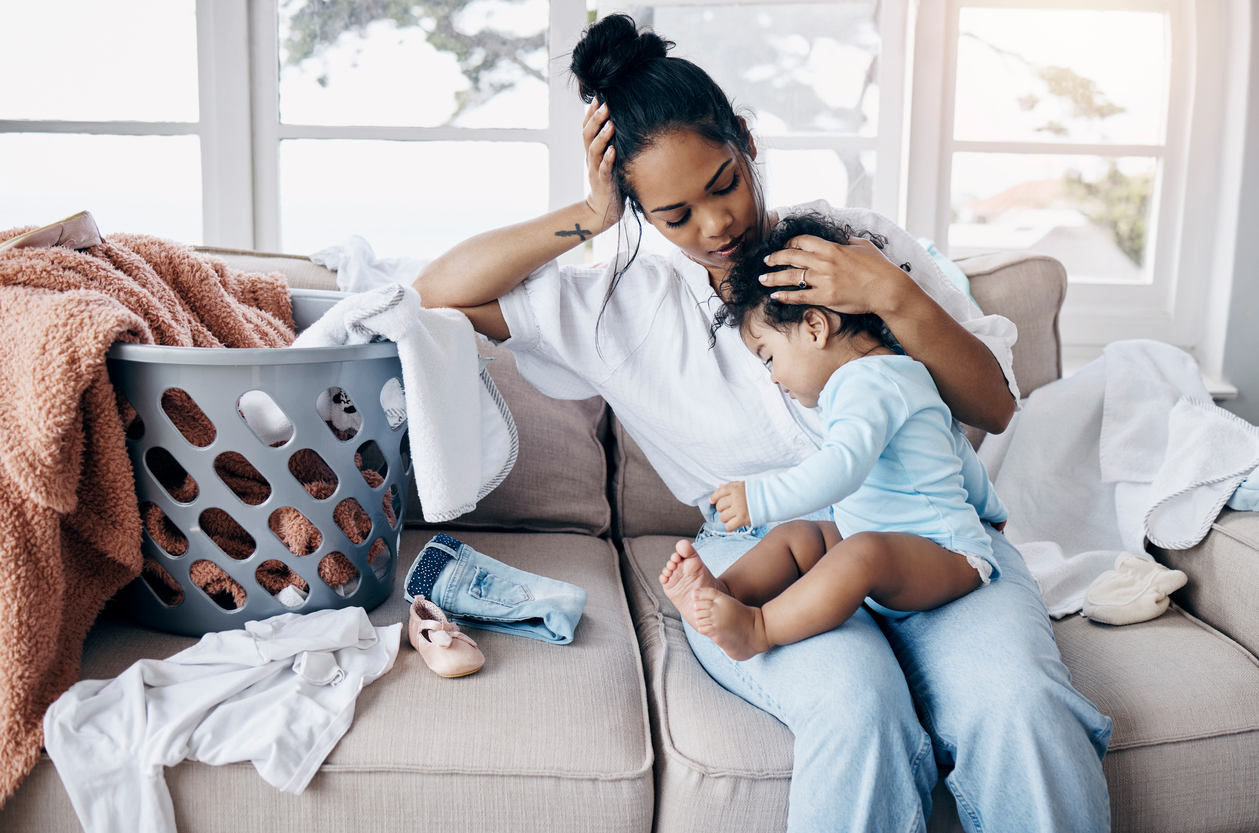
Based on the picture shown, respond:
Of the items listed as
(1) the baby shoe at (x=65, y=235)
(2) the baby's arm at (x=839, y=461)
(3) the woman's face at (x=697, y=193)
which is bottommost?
(2) the baby's arm at (x=839, y=461)

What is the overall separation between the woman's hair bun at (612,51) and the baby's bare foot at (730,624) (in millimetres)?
617

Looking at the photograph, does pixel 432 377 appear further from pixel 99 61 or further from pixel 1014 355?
pixel 99 61

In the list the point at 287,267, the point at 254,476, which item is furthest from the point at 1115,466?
the point at 287,267

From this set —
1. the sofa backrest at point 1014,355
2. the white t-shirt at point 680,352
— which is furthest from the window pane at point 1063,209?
the white t-shirt at point 680,352

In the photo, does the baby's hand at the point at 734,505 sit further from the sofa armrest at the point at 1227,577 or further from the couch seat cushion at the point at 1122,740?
the sofa armrest at the point at 1227,577

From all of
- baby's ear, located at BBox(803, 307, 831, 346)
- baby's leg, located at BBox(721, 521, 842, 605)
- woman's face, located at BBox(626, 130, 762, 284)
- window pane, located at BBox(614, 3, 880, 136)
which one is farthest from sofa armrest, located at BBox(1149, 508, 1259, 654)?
window pane, located at BBox(614, 3, 880, 136)

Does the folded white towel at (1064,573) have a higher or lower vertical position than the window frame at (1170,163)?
lower

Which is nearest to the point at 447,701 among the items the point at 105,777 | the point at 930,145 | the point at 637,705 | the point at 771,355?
the point at 637,705

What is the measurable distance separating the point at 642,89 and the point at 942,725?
791 mm

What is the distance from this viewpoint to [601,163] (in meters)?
1.04

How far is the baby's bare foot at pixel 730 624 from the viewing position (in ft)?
2.99

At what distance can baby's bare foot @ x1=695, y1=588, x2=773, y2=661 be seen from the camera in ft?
2.99

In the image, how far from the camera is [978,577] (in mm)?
973

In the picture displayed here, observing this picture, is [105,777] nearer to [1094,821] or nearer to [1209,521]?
[1094,821]
